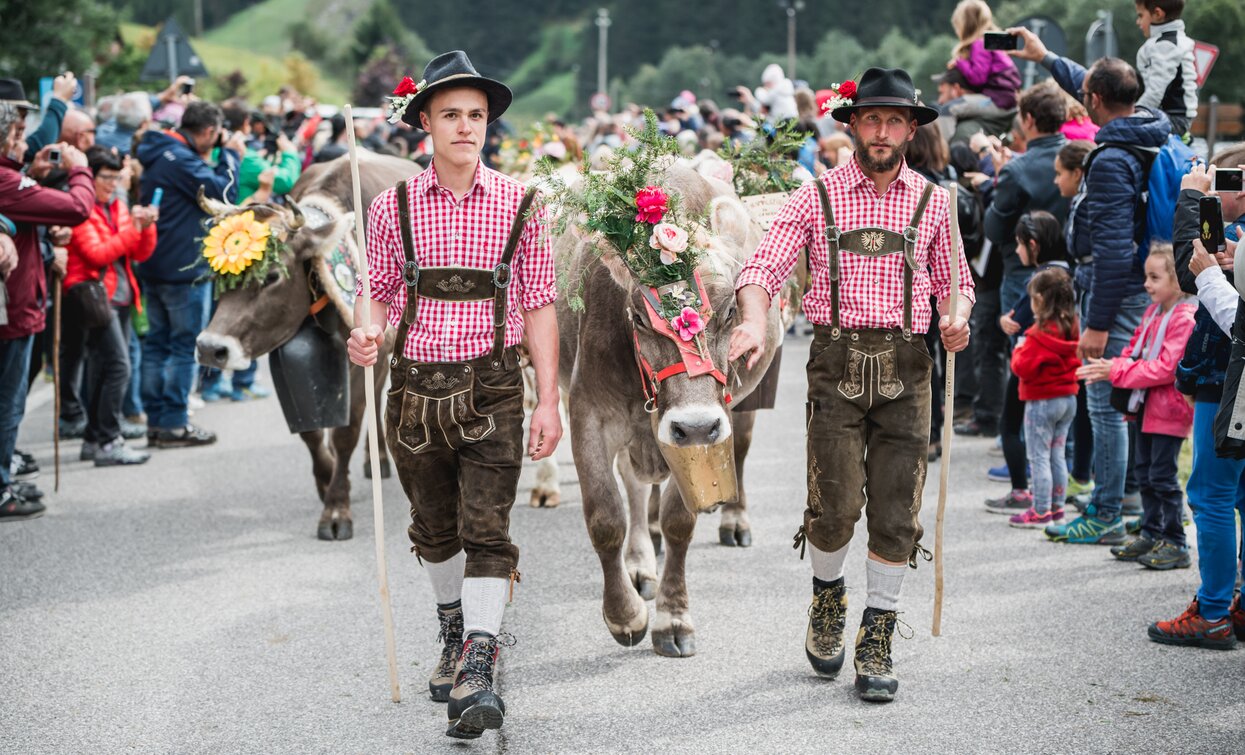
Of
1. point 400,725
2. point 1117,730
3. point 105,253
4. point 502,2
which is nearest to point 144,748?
point 400,725

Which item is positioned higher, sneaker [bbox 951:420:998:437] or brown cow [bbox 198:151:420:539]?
brown cow [bbox 198:151:420:539]

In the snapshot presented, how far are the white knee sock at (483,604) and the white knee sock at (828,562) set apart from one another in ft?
4.22

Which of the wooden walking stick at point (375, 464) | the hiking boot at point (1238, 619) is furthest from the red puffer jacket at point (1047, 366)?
the wooden walking stick at point (375, 464)

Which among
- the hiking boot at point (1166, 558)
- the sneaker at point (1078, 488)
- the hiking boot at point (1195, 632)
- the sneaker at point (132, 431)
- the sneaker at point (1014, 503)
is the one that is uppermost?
the sneaker at point (132, 431)

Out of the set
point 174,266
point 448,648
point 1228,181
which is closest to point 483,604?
point 448,648

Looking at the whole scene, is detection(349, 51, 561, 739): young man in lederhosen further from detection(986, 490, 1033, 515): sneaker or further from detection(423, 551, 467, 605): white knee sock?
detection(986, 490, 1033, 515): sneaker

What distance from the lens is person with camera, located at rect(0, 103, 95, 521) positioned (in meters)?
7.74

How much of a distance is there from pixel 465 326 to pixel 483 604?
39.0 inches

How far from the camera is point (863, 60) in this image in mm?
73875

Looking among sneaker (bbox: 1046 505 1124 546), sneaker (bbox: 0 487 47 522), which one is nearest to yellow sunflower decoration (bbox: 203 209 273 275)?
sneaker (bbox: 0 487 47 522)

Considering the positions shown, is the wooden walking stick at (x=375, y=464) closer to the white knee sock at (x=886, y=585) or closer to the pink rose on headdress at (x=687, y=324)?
the pink rose on headdress at (x=687, y=324)

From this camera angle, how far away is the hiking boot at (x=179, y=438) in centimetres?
1025

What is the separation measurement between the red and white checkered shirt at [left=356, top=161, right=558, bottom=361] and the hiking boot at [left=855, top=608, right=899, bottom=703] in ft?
5.85

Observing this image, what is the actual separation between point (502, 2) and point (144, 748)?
438 feet
